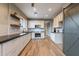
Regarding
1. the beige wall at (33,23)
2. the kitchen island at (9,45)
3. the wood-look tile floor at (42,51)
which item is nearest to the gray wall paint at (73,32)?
the wood-look tile floor at (42,51)

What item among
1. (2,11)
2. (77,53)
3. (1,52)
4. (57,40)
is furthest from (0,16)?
(57,40)

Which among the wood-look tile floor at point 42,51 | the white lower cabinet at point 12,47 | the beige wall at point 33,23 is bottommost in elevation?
the wood-look tile floor at point 42,51

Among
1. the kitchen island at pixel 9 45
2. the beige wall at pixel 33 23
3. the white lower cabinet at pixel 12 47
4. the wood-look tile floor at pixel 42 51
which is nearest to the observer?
the kitchen island at pixel 9 45

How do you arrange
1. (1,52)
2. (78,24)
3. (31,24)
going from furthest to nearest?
1. (31,24)
2. (78,24)
3. (1,52)

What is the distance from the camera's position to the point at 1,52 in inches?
88.0

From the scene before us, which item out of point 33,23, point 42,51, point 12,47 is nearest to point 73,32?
point 12,47

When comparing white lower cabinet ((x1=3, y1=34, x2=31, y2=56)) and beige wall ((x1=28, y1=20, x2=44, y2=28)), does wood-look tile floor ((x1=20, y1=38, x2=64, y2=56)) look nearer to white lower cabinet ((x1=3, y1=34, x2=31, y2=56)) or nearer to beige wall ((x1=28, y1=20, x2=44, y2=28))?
white lower cabinet ((x1=3, y1=34, x2=31, y2=56))

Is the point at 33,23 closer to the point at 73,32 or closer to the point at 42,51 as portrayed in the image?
the point at 42,51

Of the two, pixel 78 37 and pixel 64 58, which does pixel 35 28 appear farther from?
pixel 64 58

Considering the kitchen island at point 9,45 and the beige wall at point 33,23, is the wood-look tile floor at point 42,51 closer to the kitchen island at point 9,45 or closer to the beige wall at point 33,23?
the kitchen island at point 9,45

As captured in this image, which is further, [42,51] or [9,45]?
[42,51]

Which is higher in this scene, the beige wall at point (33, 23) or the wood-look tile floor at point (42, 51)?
the beige wall at point (33, 23)

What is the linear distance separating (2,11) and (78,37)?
2.98m

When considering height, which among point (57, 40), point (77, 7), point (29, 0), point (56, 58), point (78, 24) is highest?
point (77, 7)
